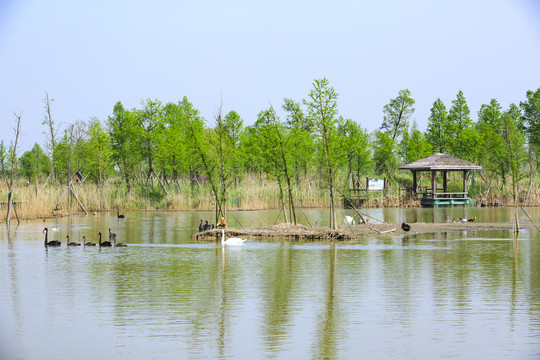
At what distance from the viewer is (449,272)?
22.0 metres

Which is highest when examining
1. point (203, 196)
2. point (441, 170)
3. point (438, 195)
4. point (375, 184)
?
point (441, 170)

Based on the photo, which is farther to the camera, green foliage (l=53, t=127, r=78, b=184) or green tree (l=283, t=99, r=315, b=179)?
green foliage (l=53, t=127, r=78, b=184)

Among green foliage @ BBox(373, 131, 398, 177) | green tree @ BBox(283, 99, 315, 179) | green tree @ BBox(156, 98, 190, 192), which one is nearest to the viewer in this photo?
green tree @ BBox(283, 99, 315, 179)

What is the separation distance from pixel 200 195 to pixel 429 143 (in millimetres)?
36880

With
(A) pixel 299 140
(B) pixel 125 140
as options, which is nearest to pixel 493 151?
(A) pixel 299 140

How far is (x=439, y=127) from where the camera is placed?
8456 cm

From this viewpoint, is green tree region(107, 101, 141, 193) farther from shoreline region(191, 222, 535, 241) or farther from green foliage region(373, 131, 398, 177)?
shoreline region(191, 222, 535, 241)

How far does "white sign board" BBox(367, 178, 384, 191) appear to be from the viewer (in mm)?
67456

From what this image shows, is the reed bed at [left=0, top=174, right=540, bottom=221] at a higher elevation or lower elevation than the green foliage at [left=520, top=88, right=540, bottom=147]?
lower

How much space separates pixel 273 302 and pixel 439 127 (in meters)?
71.6

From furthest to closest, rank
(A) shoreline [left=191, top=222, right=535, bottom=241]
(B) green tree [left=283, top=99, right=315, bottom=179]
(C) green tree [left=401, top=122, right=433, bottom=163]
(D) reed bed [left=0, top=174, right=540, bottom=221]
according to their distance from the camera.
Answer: (C) green tree [left=401, top=122, right=433, bottom=163] < (D) reed bed [left=0, top=174, right=540, bottom=221] < (B) green tree [left=283, top=99, right=315, bottom=179] < (A) shoreline [left=191, top=222, right=535, bottom=241]

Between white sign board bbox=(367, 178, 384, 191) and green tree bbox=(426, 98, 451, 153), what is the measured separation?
18.6 m

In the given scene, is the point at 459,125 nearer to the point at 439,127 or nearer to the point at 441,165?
the point at 439,127

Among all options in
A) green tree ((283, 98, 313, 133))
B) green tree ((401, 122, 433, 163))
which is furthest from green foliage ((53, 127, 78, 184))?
green tree ((401, 122, 433, 163))
